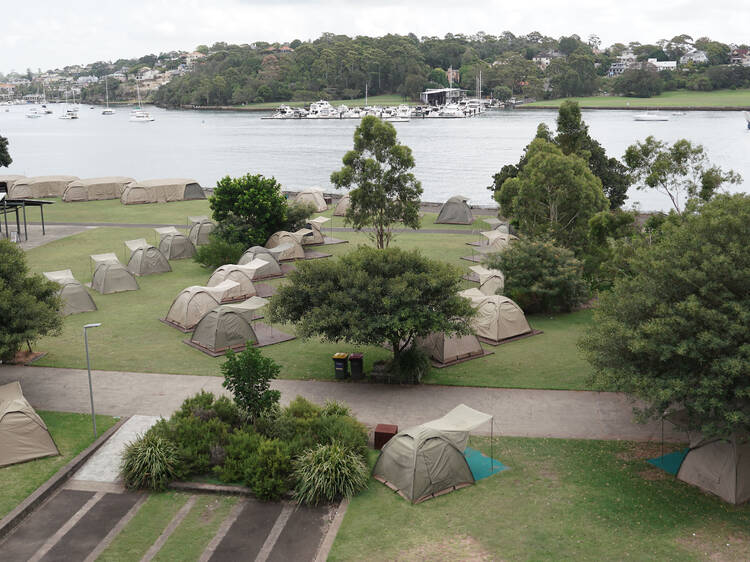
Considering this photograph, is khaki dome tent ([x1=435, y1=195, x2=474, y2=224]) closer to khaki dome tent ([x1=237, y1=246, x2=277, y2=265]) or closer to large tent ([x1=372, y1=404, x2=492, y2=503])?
khaki dome tent ([x1=237, y1=246, x2=277, y2=265])

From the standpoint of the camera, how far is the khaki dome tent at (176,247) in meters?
41.3

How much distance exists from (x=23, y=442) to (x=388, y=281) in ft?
36.4

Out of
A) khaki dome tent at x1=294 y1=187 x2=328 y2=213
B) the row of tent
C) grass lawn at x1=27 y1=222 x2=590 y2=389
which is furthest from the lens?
the row of tent

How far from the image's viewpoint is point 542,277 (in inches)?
1203

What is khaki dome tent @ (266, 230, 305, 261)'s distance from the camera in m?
40.0

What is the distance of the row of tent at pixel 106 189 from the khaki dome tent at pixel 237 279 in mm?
32686

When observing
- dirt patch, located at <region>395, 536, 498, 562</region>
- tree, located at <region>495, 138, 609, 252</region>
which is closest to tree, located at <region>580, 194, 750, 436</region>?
dirt patch, located at <region>395, 536, 498, 562</region>

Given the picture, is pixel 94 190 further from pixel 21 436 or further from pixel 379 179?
pixel 21 436

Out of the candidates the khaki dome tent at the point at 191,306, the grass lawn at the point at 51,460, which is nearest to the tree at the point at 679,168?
the khaki dome tent at the point at 191,306

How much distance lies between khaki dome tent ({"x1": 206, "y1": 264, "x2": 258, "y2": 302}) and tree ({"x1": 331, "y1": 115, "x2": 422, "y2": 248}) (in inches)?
280

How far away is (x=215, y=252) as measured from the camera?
38000 mm

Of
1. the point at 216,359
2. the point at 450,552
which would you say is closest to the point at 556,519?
the point at 450,552

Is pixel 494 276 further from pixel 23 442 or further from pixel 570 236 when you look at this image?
pixel 23 442

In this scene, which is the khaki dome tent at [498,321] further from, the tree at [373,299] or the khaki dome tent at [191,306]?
the khaki dome tent at [191,306]
